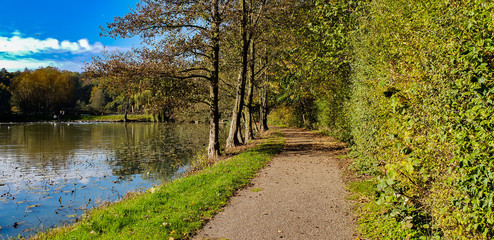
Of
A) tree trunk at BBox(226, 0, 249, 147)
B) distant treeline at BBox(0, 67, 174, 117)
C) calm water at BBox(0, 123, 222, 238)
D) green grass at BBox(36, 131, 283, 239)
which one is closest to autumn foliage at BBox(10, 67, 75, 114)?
distant treeline at BBox(0, 67, 174, 117)

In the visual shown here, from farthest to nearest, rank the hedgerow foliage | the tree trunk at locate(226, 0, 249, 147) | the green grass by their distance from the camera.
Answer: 1. the tree trunk at locate(226, 0, 249, 147)
2. the green grass
3. the hedgerow foliage

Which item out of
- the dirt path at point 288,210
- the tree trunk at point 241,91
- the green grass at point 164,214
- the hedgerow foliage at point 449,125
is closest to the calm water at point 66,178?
the green grass at point 164,214

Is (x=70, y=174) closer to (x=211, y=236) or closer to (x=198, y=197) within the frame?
(x=198, y=197)

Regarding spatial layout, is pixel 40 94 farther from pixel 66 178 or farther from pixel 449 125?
pixel 449 125

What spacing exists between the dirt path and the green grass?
0.37 m

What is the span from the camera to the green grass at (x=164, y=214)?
576 cm

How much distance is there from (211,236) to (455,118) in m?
4.20

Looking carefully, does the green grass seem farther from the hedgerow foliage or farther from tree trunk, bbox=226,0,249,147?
tree trunk, bbox=226,0,249,147

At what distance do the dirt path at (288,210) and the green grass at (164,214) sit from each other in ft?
1.20

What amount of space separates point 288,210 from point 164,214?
272 centimetres

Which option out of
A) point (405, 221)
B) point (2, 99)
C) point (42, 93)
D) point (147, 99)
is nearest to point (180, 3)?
point (147, 99)

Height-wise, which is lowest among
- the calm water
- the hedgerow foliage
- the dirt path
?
the calm water

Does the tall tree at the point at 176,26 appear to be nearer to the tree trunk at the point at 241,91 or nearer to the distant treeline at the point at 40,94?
the tree trunk at the point at 241,91

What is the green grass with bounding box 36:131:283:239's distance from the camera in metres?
5.76
